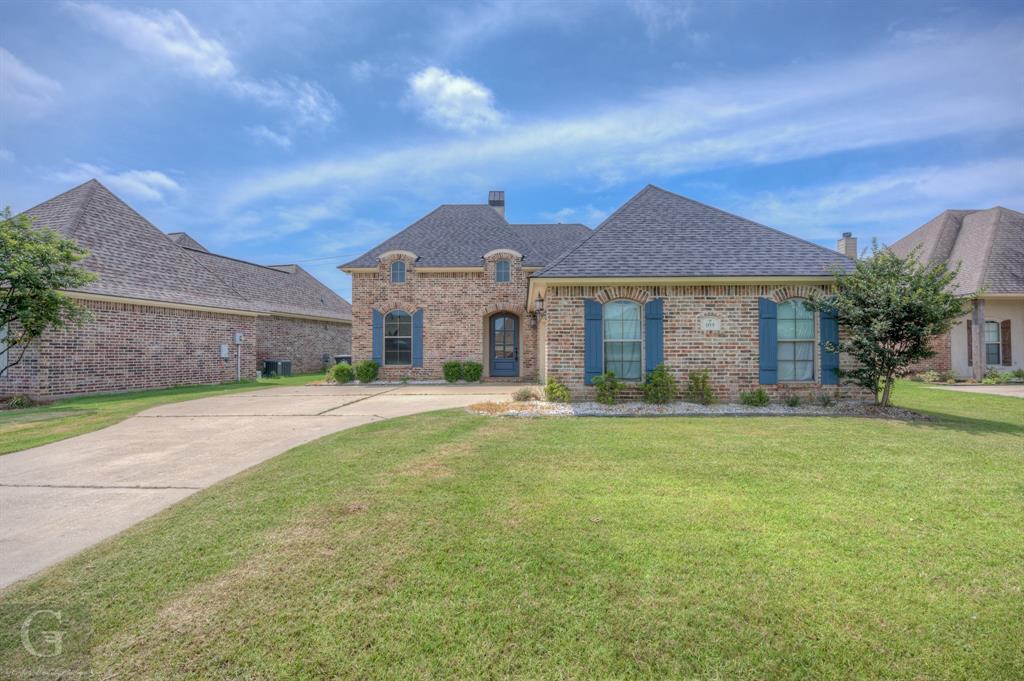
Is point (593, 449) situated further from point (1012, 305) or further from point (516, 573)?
point (1012, 305)

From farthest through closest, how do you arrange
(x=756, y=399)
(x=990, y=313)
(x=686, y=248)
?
(x=990, y=313), (x=686, y=248), (x=756, y=399)

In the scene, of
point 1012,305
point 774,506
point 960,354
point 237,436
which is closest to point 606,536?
point 774,506

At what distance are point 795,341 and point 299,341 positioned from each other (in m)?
22.0

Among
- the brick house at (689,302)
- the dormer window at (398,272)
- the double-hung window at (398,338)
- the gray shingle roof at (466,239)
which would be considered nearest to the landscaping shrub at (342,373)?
the double-hung window at (398,338)

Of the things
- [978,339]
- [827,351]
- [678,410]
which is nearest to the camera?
[678,410]

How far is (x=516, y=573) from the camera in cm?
307

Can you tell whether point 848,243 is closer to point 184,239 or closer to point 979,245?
point 979,245

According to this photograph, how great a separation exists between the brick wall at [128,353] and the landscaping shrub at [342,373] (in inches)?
185

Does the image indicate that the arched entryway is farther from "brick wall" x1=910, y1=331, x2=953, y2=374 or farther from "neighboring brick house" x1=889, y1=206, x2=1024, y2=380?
"brick wall" x1=910, y1=331, x2=953, y2=374

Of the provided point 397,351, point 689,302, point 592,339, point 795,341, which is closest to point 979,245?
point 795,341

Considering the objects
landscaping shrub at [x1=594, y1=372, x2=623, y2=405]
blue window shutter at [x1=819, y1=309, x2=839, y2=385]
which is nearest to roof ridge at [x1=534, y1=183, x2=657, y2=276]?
landscaping shrub at [x1=594, y1=372, x2=623, y2=405]

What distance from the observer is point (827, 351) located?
10234mm

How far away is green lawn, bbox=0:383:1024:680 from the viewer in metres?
2.37

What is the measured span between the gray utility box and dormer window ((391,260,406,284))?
25.8 feet
